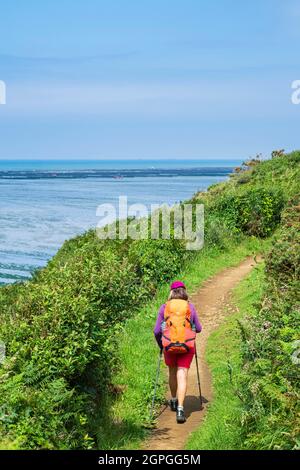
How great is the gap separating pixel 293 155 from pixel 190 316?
2790cm

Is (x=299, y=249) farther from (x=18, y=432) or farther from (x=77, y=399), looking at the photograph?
(x=18, y=432)

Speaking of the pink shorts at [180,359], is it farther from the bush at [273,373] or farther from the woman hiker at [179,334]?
the bush at [273,373]

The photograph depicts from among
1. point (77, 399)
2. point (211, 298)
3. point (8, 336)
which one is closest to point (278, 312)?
point (77, 399)

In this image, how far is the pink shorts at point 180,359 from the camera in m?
10.7

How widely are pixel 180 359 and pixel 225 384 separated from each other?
1.76 m

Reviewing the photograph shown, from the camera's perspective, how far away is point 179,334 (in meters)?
10.4

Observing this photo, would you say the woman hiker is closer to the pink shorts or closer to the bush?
the pink shorts

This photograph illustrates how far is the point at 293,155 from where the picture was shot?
3706 cm

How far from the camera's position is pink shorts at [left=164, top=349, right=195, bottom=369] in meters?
10.7

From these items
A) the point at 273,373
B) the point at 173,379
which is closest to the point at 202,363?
the point at 173,379

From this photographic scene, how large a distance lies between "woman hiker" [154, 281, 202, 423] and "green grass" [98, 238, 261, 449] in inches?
33.0
